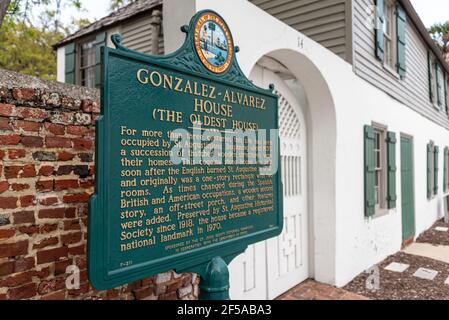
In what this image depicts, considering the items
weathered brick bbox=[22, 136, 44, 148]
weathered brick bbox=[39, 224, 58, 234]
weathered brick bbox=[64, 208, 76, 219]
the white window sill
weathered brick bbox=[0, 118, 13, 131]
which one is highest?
weathered brick bbox=[0, 118, 13, 131]

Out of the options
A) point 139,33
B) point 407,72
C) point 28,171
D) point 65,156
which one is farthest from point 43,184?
point 407,72

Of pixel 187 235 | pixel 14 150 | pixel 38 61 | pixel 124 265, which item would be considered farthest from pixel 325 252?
pixel 38 61

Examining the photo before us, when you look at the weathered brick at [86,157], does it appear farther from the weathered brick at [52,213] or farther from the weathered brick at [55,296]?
the weathered brick at [55,296]

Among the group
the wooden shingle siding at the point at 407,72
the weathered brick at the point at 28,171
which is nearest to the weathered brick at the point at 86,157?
the weathered brick at the point at 28,171

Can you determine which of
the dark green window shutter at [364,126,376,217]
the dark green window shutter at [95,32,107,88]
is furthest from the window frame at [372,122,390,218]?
the dark green window shutter at [95,32,107,88]

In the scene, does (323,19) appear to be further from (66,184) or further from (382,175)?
(66,184)

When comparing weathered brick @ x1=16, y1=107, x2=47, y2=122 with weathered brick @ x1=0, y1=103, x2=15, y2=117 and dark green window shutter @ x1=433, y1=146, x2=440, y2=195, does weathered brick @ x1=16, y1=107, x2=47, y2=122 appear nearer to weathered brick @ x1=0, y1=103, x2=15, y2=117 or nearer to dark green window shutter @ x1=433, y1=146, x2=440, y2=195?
weathered brick @ x1=0, y1=103, x2=15, y2=117

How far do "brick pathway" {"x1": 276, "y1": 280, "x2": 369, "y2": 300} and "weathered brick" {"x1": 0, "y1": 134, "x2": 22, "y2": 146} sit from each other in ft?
11.0

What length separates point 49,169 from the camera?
2.04 metres

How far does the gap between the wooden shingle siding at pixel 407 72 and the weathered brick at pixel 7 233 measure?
520cm

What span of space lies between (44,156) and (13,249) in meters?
0.55

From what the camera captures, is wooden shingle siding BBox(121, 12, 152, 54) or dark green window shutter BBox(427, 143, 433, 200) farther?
dark green window shutter BBox(427, 143, 433, 200)

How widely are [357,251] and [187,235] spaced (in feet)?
13.1

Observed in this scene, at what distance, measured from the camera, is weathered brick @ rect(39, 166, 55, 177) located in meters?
2.00
